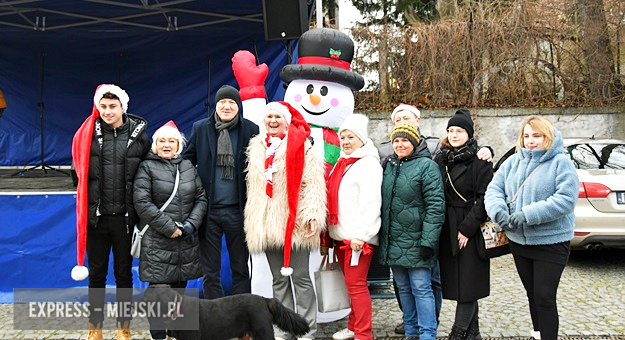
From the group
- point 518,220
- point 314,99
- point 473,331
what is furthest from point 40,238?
point 518,220

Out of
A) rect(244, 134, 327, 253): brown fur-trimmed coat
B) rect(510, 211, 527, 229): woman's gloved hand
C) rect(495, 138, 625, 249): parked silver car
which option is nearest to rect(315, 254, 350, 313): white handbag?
rect(244, 134, 327, 253): brown fur-trimmed coat

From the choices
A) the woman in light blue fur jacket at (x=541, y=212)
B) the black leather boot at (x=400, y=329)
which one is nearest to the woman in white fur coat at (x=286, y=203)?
the black leather boot at (x=400, y=329)

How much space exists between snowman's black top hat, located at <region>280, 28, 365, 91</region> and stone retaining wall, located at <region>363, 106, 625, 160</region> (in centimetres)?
545

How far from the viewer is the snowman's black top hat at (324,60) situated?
4633 mm

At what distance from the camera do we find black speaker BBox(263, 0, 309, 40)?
5.33 m

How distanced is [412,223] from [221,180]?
1.45 metres

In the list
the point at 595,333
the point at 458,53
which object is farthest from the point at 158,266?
the point at 458,53

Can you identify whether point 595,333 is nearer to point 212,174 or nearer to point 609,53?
point 212,174

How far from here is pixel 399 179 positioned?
147 inches

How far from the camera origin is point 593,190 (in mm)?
5590

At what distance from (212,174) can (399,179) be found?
140 cm

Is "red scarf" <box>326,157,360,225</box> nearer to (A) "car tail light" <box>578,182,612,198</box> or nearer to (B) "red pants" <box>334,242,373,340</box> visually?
(B) "red pants" <box>334,242,373,340</box>

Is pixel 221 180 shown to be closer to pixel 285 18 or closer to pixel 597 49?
pixel 285 18

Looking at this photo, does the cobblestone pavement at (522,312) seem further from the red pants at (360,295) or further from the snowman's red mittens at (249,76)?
the snowman's red mittens at (249,76)
